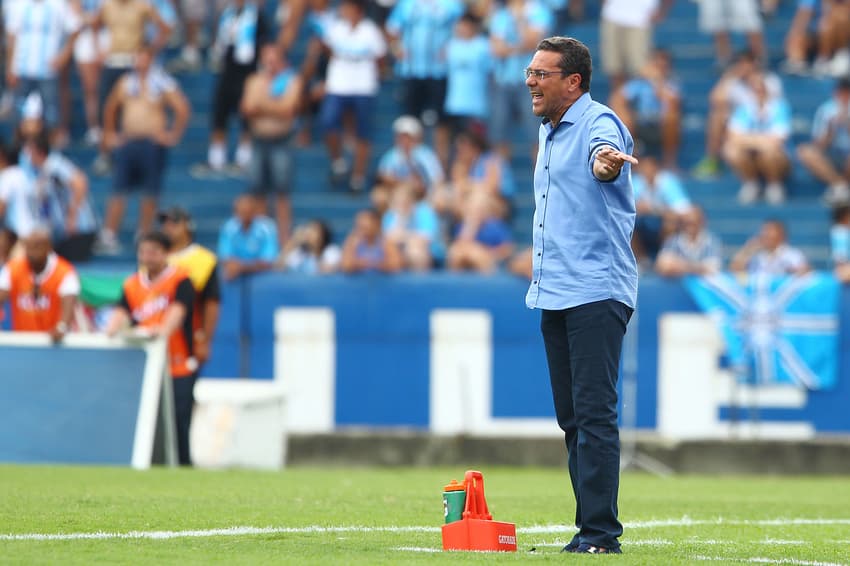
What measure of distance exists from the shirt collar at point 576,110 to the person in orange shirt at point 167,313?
6909 mm

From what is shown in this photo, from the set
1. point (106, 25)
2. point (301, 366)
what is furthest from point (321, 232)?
point (106, 25)

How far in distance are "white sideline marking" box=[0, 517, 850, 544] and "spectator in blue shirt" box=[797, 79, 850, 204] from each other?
11715 millimetres

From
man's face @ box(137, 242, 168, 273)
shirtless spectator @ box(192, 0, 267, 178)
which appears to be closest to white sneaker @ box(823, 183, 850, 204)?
shirtless spectator @ box(192, 0, 267, 178)

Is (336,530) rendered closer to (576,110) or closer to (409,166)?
(576,110)

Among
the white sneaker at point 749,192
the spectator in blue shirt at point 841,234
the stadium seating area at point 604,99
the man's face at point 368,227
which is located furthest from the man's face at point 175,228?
the white sneaker at point 749,192

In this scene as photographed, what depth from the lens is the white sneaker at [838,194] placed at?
20.9 meters

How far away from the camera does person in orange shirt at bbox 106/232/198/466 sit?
46.3ft

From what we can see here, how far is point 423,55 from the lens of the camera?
2212cm

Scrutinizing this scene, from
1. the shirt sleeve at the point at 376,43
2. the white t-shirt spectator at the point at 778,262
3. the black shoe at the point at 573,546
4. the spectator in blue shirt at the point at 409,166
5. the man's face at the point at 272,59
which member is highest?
the shirt sleeve at the point at 376,43

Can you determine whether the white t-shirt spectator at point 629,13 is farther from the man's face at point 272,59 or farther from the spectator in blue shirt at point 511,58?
the man's face at point 272,59

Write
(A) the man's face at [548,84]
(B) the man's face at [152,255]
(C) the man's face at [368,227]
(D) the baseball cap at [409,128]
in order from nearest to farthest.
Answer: (A) the man's face at [548,84]
(B) the man's face at [152,255]
(C) the man's face at [368,227]
(D) the baseball cap at [409,128]

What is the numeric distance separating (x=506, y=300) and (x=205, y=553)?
11671 mm

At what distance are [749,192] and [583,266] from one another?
556 inches

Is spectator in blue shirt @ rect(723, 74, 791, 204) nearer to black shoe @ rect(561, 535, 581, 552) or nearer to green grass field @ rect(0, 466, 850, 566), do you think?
green grass field @ rect(0, 466, 850, 566)
